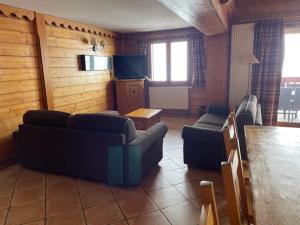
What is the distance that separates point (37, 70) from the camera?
150 inches

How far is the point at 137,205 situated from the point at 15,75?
2634 mm

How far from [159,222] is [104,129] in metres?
1.06

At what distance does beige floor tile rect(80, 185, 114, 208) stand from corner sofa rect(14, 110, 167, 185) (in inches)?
4.1

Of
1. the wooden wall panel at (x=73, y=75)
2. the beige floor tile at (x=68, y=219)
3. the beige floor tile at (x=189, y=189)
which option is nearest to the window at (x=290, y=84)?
the beige floor tile at (x=189, y=189)

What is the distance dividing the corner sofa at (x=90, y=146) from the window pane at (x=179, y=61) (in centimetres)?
337

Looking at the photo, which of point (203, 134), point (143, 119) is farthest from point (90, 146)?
point (143, 119)

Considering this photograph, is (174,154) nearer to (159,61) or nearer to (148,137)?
(148,137)

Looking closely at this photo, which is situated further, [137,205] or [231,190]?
[137,205]

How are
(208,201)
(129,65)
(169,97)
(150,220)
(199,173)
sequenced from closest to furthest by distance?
(208,201) → (150,220) → (199,173) → (129,65) → (169,97)

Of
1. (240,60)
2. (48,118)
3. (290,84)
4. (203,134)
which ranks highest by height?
(240,60)

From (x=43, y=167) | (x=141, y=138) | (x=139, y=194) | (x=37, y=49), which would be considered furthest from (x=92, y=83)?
(x=139, y=194)

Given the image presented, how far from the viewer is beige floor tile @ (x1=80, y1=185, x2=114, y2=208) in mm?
2301

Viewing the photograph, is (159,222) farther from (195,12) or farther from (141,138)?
(195,12)

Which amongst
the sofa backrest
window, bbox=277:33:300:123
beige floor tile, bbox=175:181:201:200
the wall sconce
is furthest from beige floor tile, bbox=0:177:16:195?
window, bbox=277:33:300:123
